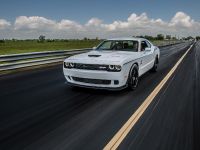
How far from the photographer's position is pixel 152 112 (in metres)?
6.09

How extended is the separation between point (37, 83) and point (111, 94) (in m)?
3.08

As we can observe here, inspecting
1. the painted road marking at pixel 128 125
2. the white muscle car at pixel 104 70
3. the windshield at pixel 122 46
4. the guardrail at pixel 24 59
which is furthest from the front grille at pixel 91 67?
the guardrail at pixel 24 59

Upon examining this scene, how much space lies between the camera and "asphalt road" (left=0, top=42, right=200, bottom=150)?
4.38 metres

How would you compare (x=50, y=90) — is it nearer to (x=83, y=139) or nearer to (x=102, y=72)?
(x=102, y=72)

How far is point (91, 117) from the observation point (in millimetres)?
5676

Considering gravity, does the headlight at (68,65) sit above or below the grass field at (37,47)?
above

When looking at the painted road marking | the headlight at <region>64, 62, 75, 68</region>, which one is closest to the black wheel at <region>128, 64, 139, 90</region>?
the painted road marking

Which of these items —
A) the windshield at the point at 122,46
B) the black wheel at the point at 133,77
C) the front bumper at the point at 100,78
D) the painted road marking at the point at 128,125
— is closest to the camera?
the painted road marking at the point at 128,125

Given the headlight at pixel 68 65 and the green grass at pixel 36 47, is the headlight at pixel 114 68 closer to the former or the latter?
the headlight at pixel 68 65

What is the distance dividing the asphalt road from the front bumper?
294 mm

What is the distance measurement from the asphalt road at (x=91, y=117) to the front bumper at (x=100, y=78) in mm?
294

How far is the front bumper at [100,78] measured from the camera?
24.5 feet

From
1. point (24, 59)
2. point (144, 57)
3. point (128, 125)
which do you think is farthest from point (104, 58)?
point (24, 59)

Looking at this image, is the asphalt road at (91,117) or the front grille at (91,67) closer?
the asphalt road at (91,117)
